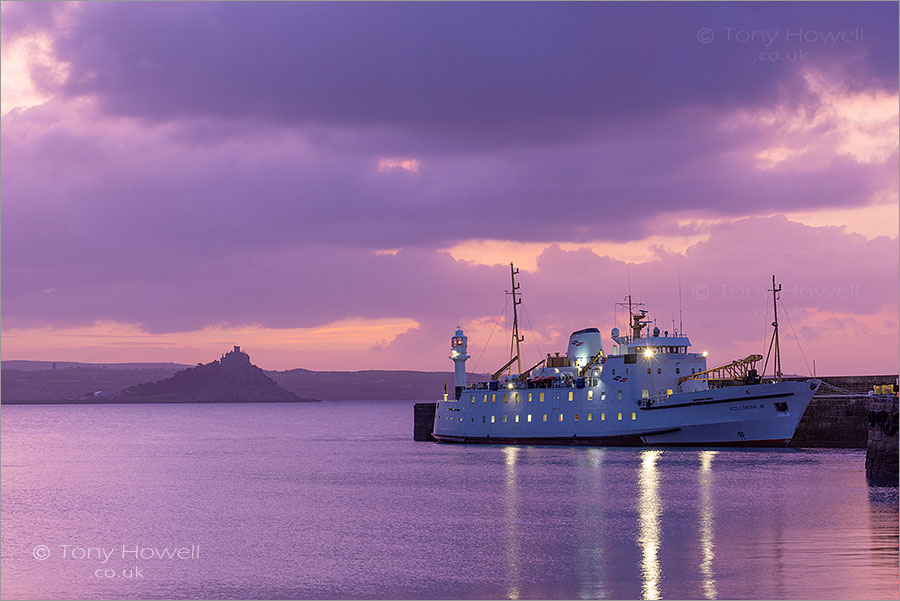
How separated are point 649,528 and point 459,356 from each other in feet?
188

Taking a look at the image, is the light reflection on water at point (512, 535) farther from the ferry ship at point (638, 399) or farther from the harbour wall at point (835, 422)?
the harbour wall at point (835, 422)

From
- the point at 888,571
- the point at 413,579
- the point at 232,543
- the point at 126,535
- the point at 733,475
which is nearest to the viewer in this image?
the point at 888,571

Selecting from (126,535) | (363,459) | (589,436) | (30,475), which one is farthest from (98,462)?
(126,535)

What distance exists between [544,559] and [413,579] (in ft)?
15.8

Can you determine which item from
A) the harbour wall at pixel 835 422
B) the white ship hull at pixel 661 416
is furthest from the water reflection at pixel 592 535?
the harbour wall at pixel 835 422

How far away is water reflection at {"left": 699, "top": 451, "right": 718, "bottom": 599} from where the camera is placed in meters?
26.8

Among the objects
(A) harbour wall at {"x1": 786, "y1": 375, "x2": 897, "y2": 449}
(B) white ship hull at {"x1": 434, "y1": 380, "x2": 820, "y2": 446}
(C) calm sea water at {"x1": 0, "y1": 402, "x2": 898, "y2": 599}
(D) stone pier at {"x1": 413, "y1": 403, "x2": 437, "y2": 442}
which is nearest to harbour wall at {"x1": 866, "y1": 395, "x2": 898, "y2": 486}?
(C) calm sea water at {"x1": 0, "y1": 402, "x2": 898, "y2": 599}

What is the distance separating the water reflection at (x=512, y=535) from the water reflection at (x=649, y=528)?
3.45 m

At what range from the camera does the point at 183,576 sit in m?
31.0

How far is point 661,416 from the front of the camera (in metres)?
73.4

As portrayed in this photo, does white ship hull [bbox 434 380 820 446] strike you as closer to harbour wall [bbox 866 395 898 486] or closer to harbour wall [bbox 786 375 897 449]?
harbour wall [bbox 786 375 897 449]

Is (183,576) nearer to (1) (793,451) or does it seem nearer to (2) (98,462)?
(1) (793,451)

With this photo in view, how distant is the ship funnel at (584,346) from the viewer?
85375 mm

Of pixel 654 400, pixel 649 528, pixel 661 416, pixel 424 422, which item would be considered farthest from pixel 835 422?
pixel 424 422
